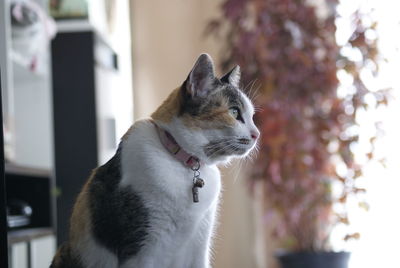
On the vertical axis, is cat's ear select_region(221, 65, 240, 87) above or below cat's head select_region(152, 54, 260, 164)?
above

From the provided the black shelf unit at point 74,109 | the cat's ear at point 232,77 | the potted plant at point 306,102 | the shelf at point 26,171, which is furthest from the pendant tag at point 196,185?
the black shelf unit at point 74,109

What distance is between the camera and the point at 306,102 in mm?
2580

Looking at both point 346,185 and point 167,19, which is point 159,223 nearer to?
point 346,185

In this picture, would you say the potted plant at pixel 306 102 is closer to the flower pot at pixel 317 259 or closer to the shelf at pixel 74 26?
the flower pot at pixel 317 259

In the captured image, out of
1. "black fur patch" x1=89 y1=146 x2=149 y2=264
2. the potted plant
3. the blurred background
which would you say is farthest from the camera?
the potted plant

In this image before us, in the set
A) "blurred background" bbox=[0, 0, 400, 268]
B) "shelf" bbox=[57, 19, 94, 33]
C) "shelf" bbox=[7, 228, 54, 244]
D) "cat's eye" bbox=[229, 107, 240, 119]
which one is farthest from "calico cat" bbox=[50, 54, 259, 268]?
"shelf" bbox=[57, 19, 94, 33]

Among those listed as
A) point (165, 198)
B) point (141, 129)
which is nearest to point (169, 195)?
point (165, 198)

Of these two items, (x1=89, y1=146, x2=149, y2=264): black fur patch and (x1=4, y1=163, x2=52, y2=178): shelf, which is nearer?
(x1=89, y1=146, x2=149, y2=264): black fur patch

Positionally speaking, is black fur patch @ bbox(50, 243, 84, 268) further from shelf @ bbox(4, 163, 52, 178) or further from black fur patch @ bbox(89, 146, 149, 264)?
shelf @ bbox(4, 163, 52, 178)

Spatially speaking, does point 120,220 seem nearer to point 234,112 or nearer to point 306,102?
point 234,112

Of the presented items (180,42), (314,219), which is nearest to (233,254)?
(314,219)

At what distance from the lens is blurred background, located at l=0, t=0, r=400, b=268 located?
2.36m

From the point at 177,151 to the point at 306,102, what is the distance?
162cm

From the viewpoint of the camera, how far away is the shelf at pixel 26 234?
5.43ft
